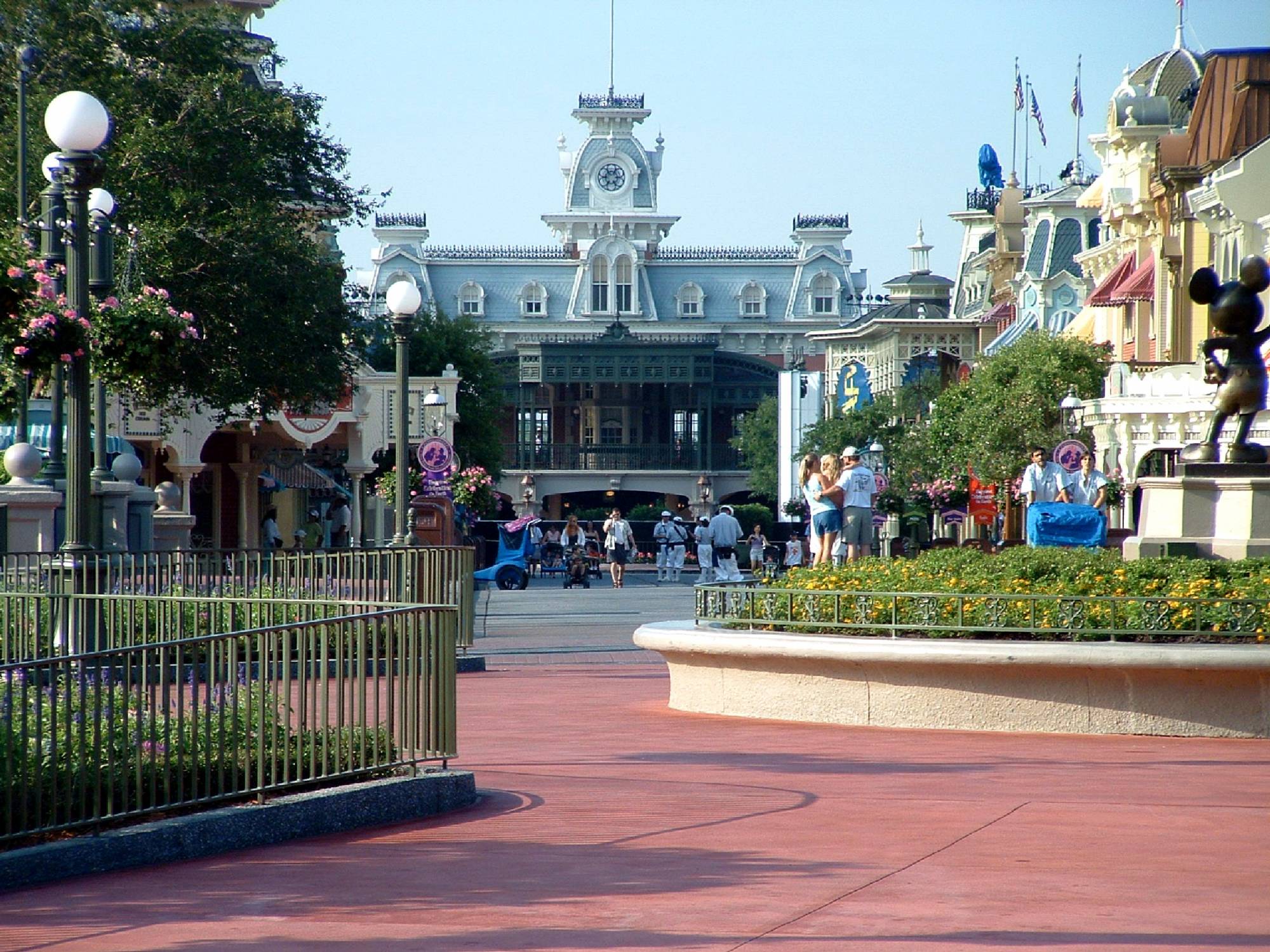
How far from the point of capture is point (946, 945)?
5336 mm

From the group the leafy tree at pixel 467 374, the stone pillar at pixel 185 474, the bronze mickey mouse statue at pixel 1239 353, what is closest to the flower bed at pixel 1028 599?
the bronze mickey mouse statue at pixel 1239 353

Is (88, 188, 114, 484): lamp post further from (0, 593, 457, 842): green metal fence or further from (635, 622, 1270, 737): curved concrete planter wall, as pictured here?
(0, 593, 457, 842): green metal fence

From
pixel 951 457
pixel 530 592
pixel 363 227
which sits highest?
pixel 363 227

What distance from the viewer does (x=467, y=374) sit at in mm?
66188

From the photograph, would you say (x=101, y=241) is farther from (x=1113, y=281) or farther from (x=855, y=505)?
(x=1113, y=281)

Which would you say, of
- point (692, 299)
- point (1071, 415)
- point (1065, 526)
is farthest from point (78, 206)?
point (692, 299)

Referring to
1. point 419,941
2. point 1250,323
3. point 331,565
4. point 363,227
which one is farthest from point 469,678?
point 363,227

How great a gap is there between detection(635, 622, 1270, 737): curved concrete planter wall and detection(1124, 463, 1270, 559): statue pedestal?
132 inches

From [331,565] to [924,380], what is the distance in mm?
50928

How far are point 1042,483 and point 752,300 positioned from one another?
90800 mm

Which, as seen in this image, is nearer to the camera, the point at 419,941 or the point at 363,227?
the point at 419,941

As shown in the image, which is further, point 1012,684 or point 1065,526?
point 1065,526

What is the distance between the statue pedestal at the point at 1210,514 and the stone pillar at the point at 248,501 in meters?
31.6

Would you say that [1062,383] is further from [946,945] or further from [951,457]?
[946,945]
